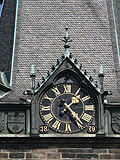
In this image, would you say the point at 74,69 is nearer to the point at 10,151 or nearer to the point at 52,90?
the point at 52,90

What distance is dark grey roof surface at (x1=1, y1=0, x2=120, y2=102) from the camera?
27516 mm

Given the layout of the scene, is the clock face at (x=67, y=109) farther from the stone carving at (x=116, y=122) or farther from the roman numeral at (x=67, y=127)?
the stone carving at (x=116, y=122)

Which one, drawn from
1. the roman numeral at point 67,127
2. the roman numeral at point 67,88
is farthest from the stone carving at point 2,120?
the roman numeral at point 67,88

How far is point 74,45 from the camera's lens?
28.3 m

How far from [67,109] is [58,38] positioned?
302 centimetres

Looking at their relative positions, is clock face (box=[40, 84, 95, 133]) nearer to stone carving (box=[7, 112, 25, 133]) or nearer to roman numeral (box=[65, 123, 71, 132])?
roman numeral (box=[65, 123, 71, 132])

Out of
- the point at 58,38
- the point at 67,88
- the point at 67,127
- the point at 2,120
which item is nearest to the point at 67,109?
the point at 67,127

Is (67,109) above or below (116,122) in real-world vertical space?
above

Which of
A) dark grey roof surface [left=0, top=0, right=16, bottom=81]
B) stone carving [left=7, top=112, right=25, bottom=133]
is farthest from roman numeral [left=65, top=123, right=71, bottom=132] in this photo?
dark grey roof surface [left=0, top=0, right=16, bottom=81]

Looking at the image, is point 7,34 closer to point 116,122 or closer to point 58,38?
point 58,38

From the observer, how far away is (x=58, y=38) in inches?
1123

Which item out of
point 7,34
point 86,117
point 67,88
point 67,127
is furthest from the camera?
point 7,34

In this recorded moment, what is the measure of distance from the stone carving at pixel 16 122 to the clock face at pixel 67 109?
47 cm

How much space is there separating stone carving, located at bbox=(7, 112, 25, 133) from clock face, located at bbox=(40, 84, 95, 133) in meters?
0.47
